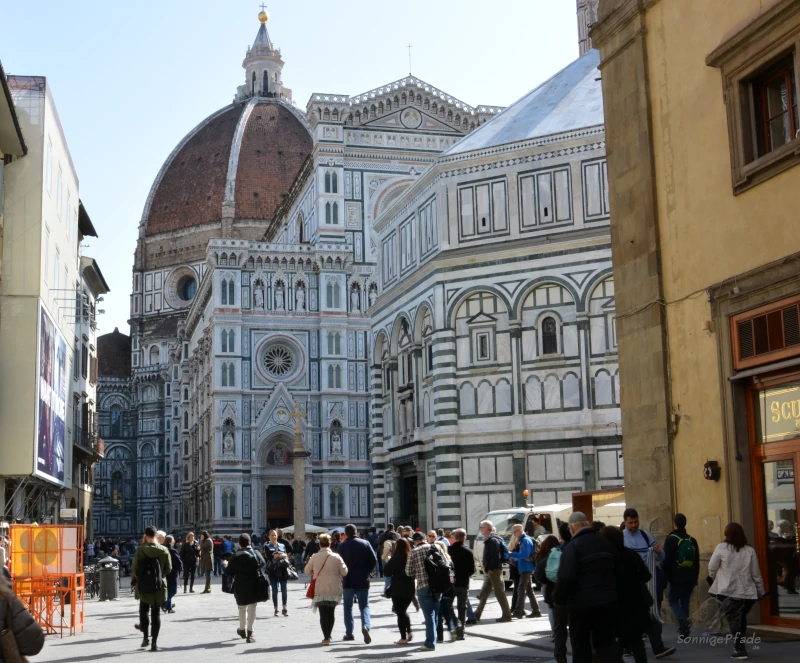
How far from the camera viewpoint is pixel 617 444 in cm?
3288

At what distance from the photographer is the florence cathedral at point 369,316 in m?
33.9

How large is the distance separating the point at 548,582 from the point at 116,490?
97.5m

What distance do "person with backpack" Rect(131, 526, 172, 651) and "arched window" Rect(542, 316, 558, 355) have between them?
19260 millimetres

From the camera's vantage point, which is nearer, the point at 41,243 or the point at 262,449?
the point at 41,243

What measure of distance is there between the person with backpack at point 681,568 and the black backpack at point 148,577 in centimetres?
681

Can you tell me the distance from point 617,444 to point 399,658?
19.7 m

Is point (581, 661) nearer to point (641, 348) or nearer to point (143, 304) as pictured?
point (641, 348)

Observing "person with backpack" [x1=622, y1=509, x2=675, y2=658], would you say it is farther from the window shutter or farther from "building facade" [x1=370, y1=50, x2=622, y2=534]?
"building facade" [x1=370, y1=50, x2=622, y2=534]

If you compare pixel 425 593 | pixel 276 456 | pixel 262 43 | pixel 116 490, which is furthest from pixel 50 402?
pixel 262 43

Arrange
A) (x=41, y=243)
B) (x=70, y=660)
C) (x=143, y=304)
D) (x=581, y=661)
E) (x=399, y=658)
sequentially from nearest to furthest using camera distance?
(x=581, y=661) < (x=399, y=658) < (x=70, y=660) < (x=41, y=243) < (x=143, y=304)

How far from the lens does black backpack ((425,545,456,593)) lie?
1556cm

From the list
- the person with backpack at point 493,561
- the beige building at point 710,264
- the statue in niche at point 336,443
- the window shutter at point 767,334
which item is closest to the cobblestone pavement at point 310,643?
the person with backpack at point 493,561

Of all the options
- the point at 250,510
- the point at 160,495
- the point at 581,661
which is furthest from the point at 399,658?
Result: the point at 160,495

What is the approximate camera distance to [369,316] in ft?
200
